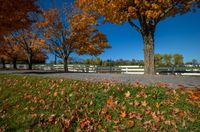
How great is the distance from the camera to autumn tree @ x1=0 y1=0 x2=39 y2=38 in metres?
13.7

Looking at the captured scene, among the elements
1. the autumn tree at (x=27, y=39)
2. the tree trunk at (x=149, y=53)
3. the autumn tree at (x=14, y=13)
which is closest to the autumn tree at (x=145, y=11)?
the tree trunk at (x=149, y=53)

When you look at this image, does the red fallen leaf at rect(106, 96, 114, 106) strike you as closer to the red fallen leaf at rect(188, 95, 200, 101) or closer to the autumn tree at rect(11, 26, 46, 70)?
the red fallen leaf at rect(188, 95, 200, 101)

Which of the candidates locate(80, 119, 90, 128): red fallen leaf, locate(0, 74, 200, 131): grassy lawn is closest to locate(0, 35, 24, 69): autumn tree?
locate(0, 74, 200, 131): grassy lawn

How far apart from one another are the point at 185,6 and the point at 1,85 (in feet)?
38.8

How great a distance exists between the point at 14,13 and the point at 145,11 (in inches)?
321

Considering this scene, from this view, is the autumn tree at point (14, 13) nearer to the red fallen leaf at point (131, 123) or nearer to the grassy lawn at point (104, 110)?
the grassy lawn at point (104, 110)

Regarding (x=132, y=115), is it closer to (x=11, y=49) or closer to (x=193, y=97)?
(x=193, y=97)

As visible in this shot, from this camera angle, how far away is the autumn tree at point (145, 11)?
1292 cm

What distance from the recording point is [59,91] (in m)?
7.89

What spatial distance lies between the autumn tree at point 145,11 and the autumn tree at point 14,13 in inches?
146

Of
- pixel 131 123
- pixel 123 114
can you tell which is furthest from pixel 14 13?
pixel 131 123

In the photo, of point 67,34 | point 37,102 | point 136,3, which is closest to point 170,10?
point 136,3

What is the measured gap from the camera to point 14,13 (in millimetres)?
14281

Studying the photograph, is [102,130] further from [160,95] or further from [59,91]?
[59,91]
